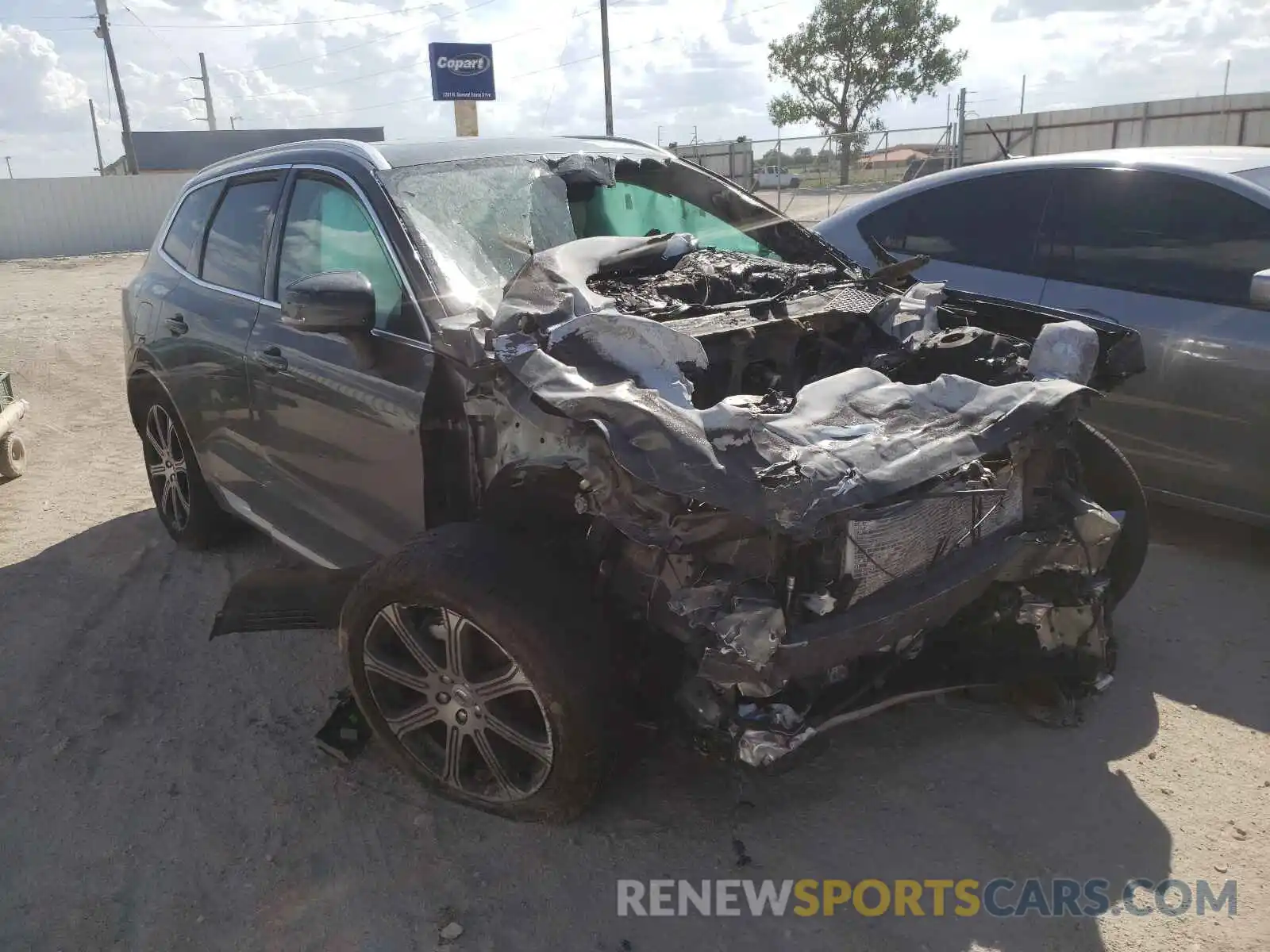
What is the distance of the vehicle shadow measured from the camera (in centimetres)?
253

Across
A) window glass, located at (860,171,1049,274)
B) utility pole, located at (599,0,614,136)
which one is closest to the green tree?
utility pole, located at (599,0,614,136)

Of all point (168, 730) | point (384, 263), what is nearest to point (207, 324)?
point (384, 263)

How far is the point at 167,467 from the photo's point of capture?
4.95 metres

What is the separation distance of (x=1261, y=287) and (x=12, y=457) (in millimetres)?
6976

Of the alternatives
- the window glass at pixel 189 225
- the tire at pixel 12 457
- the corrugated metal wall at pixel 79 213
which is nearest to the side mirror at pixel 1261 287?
the window glass at pixel 189 225

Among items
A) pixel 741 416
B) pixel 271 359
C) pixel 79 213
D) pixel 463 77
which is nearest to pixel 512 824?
pixel 741 416

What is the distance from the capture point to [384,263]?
3266 millimetres

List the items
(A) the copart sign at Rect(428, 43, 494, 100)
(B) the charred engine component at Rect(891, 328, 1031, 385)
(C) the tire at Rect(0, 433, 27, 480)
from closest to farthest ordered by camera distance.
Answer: (B) the charred engine component at Rect(891, 328, 1031, 385), (C) the tire at Rect(0, 433, 27, 480), (A) the copart sign at Rect(428, 43, 494, 100)

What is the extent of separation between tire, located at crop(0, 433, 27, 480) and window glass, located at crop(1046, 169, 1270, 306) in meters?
6.29

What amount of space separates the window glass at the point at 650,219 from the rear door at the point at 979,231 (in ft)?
3.92

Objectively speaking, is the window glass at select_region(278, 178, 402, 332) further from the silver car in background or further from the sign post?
the sign post

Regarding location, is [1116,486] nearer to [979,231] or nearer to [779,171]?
[979,231]

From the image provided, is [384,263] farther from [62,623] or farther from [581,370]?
[62,623]

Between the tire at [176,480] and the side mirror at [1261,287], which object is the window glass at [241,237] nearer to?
the tire at [176,480]
